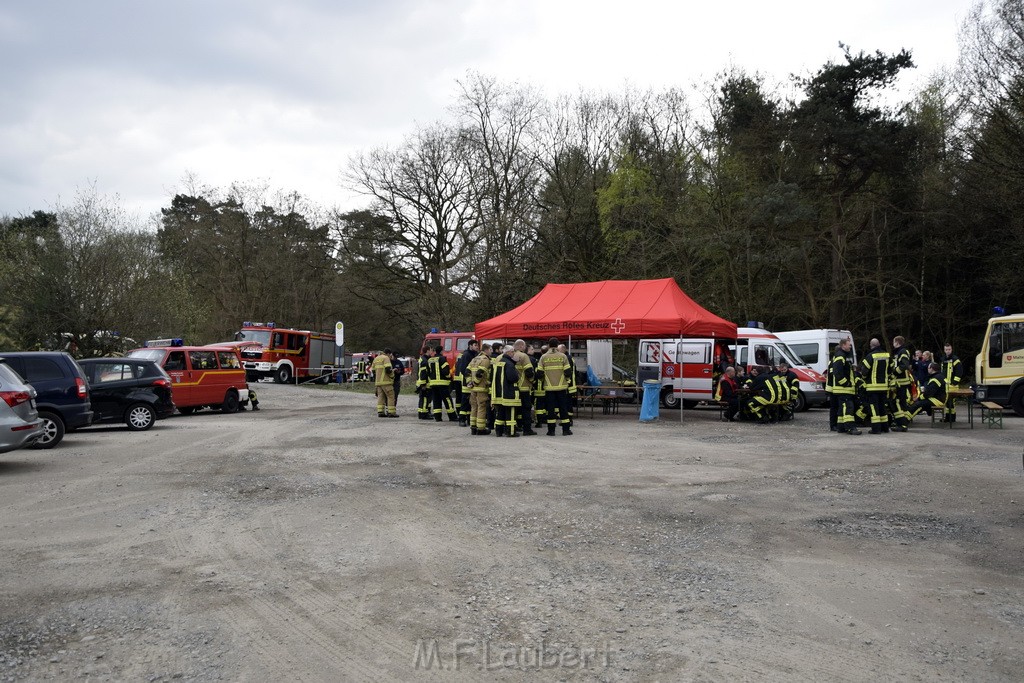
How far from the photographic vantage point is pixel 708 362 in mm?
24125

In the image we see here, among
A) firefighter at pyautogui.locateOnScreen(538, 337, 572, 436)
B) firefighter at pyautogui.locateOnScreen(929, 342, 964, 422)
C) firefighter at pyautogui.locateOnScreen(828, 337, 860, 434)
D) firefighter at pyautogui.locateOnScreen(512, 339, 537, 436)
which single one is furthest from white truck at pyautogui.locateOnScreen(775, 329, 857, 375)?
firefighter at pyautogui.locateOnScreen(512, 339, 537, 436)

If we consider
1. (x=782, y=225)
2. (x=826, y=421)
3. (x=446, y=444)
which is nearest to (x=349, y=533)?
(x=446, y=444)

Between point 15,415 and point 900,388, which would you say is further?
point 900,388

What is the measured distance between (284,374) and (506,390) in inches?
991

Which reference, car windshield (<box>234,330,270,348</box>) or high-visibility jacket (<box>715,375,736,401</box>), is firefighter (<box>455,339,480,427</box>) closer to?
high-visibility jacket (<box>715,375,736,401</box>)

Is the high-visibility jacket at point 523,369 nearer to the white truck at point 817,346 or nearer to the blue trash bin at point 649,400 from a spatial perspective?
the blue trash bin at point 649,400

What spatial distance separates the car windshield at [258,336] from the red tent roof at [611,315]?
17.7 meters

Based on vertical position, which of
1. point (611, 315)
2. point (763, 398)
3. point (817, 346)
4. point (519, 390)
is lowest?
point (763, 398)

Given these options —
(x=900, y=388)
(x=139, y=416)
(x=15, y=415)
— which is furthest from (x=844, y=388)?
(x=139, y=416)

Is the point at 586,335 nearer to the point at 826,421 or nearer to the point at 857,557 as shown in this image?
the point at 826,421

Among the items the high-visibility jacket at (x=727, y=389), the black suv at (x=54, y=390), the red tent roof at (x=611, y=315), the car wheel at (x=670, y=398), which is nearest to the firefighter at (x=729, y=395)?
the high-visibility jacket at (x=727, y=389)

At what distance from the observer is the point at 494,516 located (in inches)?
325

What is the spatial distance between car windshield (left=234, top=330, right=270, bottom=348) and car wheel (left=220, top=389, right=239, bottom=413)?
46.9ft

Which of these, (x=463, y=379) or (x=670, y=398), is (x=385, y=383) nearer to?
(x=463, y=379)
